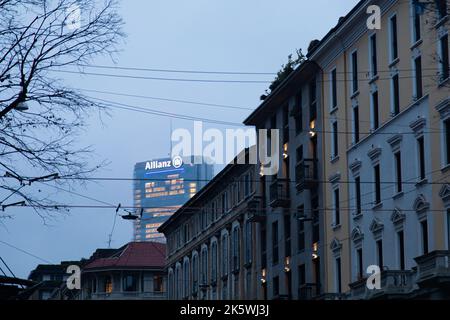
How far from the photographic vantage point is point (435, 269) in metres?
34.1

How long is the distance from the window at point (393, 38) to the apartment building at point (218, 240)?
2222 centimetres

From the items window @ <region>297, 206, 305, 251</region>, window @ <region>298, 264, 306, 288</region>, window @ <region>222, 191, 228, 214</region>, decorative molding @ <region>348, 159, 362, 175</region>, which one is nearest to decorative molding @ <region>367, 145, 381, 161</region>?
decorative molding @ <region>348, 159, 362, 175</region>

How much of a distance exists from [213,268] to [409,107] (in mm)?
38848

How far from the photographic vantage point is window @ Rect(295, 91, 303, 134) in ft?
183

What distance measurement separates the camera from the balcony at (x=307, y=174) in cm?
5181

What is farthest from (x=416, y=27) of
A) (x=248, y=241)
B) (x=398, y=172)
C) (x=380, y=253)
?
(x=248, y=241)

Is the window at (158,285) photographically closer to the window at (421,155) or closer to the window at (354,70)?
the window at (354,70)

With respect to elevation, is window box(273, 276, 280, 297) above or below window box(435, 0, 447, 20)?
below

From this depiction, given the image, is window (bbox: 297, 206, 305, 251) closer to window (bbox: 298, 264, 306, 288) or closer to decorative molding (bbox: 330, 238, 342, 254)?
window (bbox: 298, 264, 306, 288)

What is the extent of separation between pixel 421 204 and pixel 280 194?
19161 millimetres

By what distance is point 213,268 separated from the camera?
7656cm

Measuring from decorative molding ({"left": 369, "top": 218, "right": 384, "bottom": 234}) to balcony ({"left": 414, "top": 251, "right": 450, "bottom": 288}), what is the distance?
7063 millimetres

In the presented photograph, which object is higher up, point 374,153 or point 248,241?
Answer: point 374,153

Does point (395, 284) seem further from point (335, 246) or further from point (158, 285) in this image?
point (158, 285)
